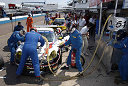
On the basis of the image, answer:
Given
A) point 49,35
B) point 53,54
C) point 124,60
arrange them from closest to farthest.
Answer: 1. point 124,60
2. point 53,54
3. point 49,35

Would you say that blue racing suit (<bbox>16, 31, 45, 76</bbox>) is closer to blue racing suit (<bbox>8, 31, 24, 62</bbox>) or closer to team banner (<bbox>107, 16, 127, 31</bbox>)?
blue racing suit (<bbox>8, 31, 24, 62</bbox>)

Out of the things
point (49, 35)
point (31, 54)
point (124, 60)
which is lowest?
point (124, 60)

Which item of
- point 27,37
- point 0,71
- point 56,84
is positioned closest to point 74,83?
point 56,84

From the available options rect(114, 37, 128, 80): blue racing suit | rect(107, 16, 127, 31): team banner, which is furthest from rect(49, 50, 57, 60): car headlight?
rect(107, 16, 127, 31): team banner

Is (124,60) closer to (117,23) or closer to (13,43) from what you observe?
(117,23)

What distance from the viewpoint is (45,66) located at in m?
4.58

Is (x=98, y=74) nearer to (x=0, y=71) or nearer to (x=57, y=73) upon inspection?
(x=57, y=73)

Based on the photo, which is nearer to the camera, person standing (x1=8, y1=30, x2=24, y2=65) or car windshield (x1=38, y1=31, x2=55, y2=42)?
person standing (x1=8, y1=30, x2=24, y2=65)

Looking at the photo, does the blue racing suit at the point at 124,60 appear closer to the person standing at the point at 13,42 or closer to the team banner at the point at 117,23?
the team banner at the point at 117,23

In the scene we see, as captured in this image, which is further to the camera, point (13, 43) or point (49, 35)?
point (49, 35)

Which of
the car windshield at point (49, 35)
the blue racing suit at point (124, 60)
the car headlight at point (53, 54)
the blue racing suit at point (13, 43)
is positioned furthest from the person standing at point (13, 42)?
the blue racing suit at point (124, 60)

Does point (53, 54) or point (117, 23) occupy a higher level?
point (117, 23)

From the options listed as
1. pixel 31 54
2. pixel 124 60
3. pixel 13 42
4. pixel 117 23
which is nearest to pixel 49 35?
pixel 13 42

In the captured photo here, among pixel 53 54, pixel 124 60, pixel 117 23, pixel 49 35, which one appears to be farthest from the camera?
pixel 49 35
